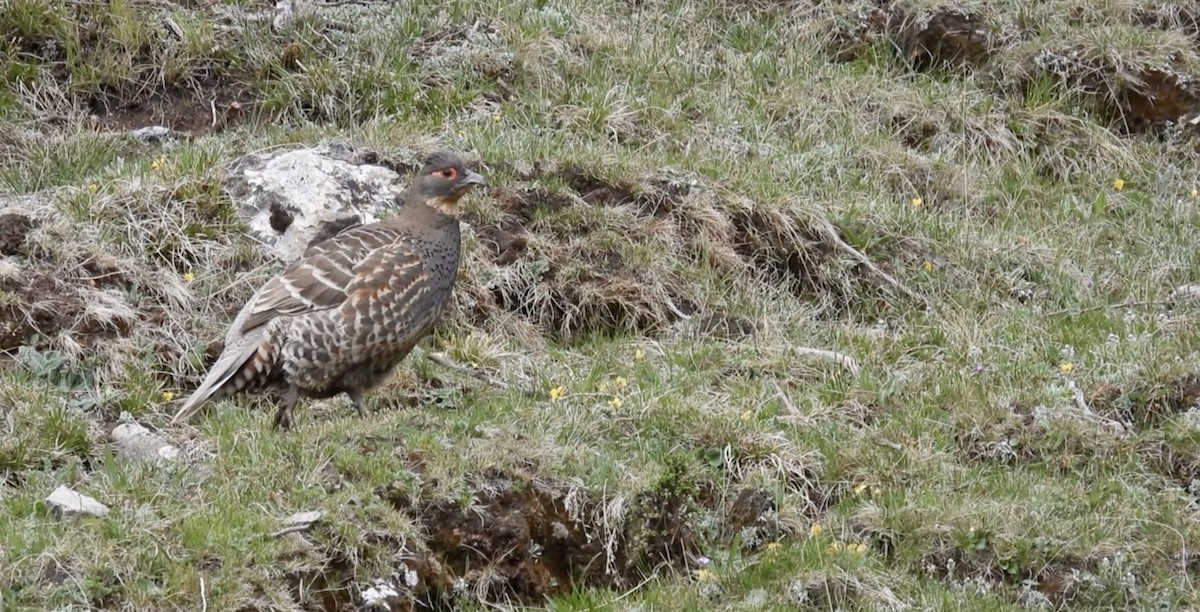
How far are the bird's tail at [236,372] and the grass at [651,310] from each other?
0.14m

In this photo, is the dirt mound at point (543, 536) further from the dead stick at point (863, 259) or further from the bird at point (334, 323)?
the dead stick at point (863, 259)

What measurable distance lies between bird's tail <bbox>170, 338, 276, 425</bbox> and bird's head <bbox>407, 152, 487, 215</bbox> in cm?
115

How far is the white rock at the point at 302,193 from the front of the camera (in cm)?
930

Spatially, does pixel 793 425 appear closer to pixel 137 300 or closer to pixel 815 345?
pixel 815 345

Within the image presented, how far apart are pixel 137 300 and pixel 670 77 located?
4444 millimetres

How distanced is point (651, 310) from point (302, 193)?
6.93 ft

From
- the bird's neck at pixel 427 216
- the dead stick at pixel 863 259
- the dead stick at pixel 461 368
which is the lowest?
the dead stick at pixel 863 259

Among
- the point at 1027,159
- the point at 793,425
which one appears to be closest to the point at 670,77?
the point at 1027,159

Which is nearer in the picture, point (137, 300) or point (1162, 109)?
Result: point (137, 300)

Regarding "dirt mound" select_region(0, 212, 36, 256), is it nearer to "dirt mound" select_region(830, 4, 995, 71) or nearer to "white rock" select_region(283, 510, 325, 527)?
"white rock" select_region(283, 510, 325, 527)

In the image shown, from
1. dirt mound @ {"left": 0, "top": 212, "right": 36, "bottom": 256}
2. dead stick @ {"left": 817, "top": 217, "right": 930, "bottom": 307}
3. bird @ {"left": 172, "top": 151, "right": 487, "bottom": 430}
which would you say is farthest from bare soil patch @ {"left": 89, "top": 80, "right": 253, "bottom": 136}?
dead stick @ {"left": 817, "top": 217, "right": 930, "bottom": 307}

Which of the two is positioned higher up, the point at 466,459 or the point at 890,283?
the point at 466,459

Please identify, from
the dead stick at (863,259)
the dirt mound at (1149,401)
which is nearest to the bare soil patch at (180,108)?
the dead stick at (863,259)

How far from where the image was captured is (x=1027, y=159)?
11.6m
